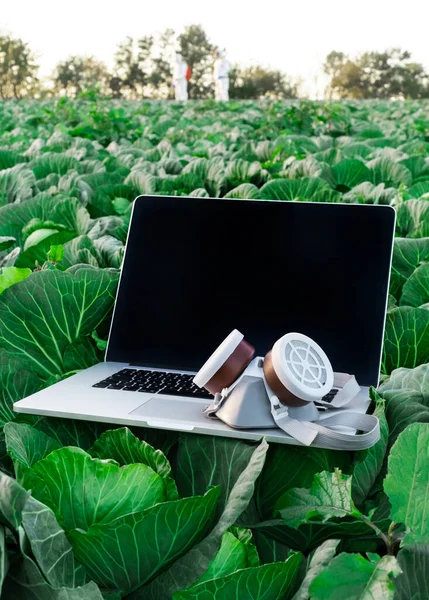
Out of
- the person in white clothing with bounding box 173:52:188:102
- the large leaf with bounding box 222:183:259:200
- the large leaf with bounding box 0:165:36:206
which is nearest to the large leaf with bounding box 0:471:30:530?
the large leaf with bounding box 222:183:259:200

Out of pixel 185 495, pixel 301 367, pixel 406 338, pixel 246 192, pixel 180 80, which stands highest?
pixel 180 80

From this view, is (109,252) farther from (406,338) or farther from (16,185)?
(16,185)

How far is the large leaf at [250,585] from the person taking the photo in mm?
894

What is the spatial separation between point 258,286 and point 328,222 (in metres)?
0.21

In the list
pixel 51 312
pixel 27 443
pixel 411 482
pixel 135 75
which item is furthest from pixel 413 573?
pixel 135 75

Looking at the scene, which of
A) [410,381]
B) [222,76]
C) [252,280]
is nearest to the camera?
[410,381]

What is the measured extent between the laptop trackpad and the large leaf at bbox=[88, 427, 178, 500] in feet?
0.23

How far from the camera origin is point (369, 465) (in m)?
1.20

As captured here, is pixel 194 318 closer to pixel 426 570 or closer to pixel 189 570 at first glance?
pixel 189 570

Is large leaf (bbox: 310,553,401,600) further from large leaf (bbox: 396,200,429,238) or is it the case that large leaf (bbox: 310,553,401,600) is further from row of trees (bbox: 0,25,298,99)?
row of trees (bbox: 0,25,298,99)

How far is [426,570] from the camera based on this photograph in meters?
0.91

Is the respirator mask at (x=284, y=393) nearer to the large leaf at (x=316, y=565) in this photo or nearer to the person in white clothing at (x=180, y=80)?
the large leaf at (x=316, y=565)

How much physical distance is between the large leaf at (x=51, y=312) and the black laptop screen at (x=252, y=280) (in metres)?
0.07

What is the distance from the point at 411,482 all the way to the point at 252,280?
2.55 feet
